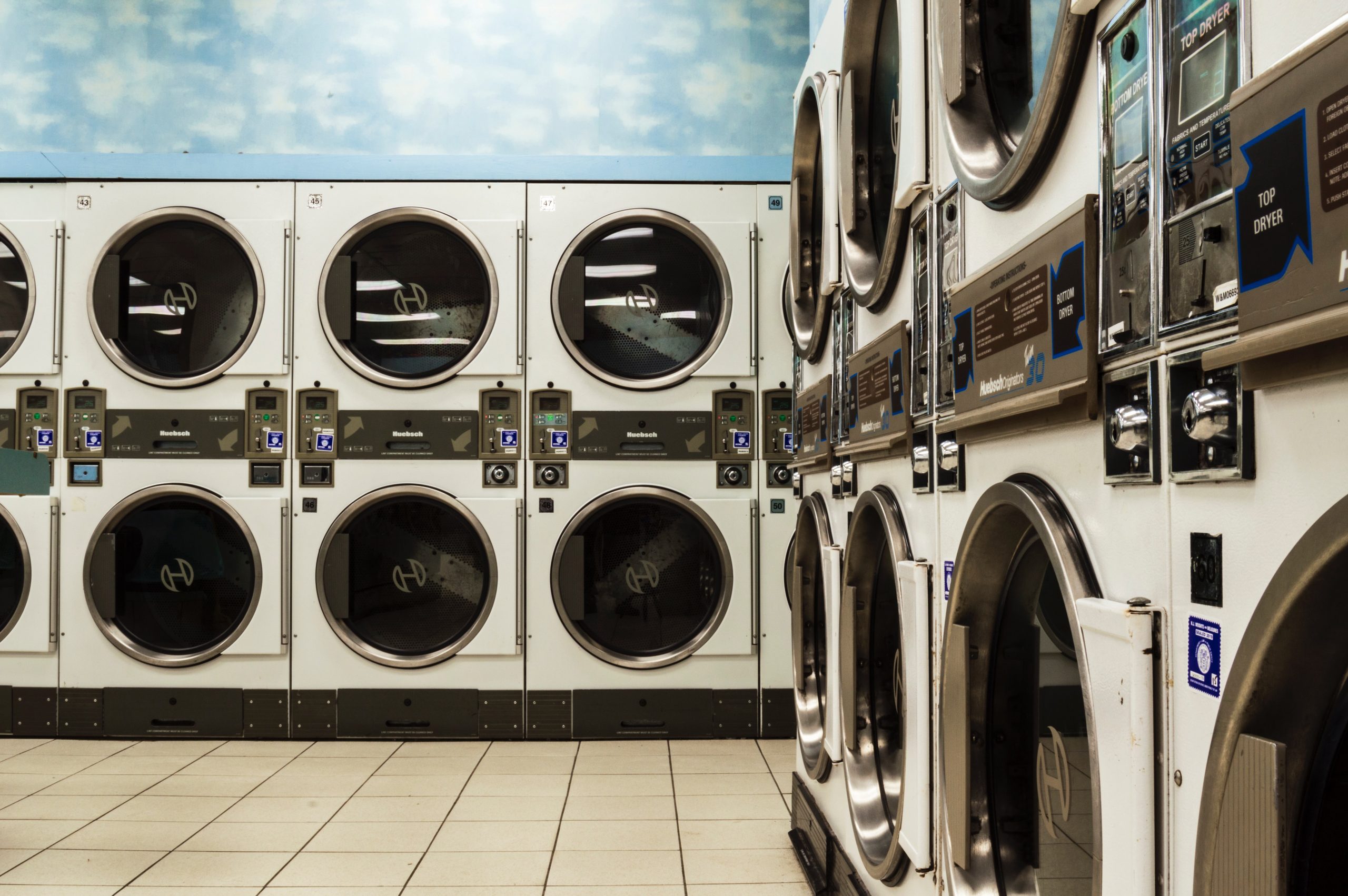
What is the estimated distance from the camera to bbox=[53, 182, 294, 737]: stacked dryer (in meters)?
3.76

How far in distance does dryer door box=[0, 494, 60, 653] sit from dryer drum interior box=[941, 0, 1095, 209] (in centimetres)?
394

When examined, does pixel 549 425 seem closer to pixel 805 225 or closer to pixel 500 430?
pixel 500 430

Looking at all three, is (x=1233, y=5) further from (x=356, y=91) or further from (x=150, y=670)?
(x=356, y=91)

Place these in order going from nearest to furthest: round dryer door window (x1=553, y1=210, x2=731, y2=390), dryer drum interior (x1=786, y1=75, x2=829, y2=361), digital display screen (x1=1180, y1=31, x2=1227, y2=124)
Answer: digital display screen (x1=1180, y1=31, x2=1227, y2=124) < dryer drum interior (x1=786, y1=75, x2=829, y2=361) < round dryer door window (x1=553, y1=210, x2=731, y2=390)

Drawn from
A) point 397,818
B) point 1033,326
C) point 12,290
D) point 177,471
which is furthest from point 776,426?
point 12,290

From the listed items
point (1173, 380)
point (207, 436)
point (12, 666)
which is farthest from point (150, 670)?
point (1173, 380)

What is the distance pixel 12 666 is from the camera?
3.79 meters

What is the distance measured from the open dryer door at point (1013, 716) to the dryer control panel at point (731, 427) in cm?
244

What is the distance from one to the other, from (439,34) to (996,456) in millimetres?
4095

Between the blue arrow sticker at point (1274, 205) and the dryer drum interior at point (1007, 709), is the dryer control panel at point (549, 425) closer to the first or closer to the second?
the dryer drum interior at point (1007, 709)

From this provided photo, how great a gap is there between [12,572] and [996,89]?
426 centimetres

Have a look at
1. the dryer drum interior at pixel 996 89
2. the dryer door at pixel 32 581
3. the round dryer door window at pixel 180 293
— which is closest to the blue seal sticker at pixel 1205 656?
the dryer drum interior at pixel 996 89

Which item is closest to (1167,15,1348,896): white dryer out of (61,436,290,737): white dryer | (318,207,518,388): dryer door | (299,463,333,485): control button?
(318,207,518,388): dryer door

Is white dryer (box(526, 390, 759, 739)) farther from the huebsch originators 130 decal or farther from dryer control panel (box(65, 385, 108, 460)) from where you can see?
the huebsch originators 130 decal
